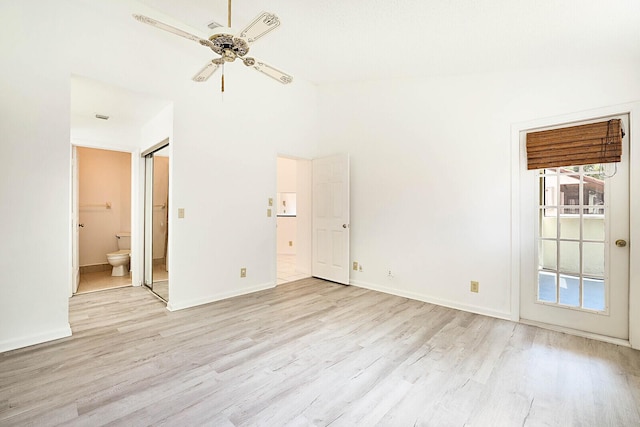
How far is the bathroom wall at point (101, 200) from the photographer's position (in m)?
5.04

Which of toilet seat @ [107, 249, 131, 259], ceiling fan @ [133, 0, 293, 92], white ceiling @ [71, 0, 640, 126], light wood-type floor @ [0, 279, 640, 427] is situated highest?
white ceiling @ [71, 0, 640, 126]

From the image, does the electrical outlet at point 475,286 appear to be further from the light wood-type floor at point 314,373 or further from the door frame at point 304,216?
the door frame at point 304,216

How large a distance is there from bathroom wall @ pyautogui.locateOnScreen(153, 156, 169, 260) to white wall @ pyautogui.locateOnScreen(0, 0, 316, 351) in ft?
2.77

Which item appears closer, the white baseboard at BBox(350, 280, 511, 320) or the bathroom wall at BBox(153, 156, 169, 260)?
the white baseboard at BBox(350, 280, 511, 320)

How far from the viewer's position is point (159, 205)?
406 centimetres

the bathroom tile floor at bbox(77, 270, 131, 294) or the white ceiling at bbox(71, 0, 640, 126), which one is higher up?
the white ceiling at bbox(71, 0, 640, 126)

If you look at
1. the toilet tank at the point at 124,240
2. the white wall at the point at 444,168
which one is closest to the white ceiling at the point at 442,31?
the white wall at the point at 444,168

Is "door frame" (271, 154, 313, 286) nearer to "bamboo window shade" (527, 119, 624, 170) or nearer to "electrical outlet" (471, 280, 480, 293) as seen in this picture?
"electrical outlet" (471, 280, 480, 293)

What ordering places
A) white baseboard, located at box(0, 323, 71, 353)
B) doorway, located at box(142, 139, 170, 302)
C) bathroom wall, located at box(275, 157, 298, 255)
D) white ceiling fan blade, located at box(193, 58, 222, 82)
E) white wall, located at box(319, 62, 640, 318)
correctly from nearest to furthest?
1. white ceiling fan blade, located at box(193, 58, 222, 82)
2. white baseboard, located at box(0, 323, 71, 353)
3. white wall, located at box(319, 62, 640, 318)
4. doorway, located at box(142, 139, 170, 302)
5. bathroom wall, located at box(275, 157, 298, 255)

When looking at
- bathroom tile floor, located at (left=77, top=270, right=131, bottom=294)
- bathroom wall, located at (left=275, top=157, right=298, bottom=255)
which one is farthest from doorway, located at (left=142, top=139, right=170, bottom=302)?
bathroom wall, located at (left=275, top=157, right=298, bottom=255)

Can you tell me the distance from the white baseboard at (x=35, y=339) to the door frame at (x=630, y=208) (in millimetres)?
4281

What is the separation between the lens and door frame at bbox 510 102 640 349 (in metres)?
2.42

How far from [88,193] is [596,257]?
7.06 meters

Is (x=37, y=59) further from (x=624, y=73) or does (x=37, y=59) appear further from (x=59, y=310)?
(x=624, y=73)
